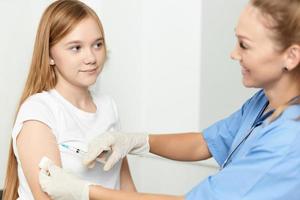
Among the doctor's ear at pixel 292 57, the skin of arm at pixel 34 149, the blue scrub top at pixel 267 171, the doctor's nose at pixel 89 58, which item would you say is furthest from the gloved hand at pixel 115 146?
the doctor's ear at pixel 292 57

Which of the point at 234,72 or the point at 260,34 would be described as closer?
the point at 260,34

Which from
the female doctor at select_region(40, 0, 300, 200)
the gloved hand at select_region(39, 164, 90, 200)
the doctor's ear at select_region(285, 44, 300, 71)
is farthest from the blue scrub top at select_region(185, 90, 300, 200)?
the gloved hand at select_region(39, 164, 90, 200)

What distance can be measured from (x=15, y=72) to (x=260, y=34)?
1194mm

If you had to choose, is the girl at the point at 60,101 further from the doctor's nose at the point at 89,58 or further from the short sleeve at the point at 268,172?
the short sleeve at the point at 268,172

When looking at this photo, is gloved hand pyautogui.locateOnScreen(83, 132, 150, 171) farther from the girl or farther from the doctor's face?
the doctor's face

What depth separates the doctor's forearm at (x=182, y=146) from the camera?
1654 millimetres

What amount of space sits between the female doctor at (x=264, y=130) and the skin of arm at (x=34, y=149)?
0.05 metres

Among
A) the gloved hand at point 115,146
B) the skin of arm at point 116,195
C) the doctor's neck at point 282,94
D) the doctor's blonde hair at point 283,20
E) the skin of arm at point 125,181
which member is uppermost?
the doctor's blonde hair at point 283,20

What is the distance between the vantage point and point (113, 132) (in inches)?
65.2

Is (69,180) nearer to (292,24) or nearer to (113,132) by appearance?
(113,132)

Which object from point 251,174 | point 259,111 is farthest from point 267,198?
point 259,111

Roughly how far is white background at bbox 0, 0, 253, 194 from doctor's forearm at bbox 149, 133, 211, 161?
1.74ft

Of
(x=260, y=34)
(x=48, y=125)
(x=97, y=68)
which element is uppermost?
(x=260, y=34)

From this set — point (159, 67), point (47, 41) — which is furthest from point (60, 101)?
point (159, 67)
